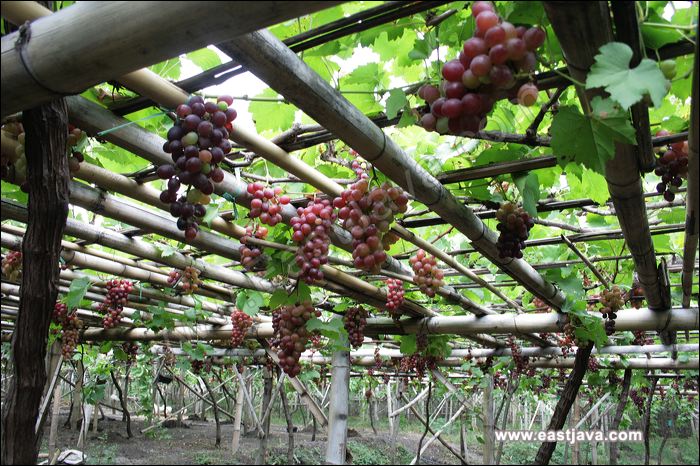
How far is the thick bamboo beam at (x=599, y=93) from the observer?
3.68ft

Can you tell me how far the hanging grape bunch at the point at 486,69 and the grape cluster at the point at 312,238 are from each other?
1.19 meters

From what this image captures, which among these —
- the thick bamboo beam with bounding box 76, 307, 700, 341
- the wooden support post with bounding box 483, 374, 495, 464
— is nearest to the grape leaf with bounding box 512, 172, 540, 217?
the thick bamboo beam with bounding box 76, 307, 700, 341

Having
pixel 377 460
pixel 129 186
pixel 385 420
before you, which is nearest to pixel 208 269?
pixel 129 186

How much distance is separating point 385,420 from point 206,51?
26370mm

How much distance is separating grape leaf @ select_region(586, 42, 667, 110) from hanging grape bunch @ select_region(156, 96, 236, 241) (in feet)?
3.40

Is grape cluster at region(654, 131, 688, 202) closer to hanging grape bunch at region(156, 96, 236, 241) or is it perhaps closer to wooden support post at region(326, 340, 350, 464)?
hanging grape bunch at region(156, 96, 236, 241)

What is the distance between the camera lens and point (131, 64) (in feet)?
3.72

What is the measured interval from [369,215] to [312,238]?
36 cm

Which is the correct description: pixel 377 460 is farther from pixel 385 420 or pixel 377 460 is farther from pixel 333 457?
pixel 385 420

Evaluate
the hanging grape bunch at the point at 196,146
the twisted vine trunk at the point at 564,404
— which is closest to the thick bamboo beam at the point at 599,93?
the hanging grape bunch at the point at 196,146

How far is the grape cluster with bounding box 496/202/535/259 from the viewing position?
244 cm

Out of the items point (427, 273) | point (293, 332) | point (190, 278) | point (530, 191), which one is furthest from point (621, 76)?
point (190, 278)

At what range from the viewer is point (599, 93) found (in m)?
1.36

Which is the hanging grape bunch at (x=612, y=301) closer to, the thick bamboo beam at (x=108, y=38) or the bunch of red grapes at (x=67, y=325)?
the thick bamboo beam at (x=108, y=38)
